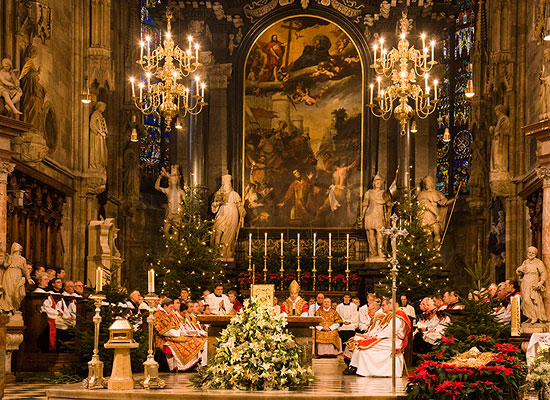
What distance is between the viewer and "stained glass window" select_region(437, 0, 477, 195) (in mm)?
28031

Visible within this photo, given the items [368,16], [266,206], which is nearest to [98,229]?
[266,206]

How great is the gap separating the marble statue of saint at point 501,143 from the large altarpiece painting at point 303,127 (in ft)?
19.4

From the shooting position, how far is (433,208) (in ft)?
79.8

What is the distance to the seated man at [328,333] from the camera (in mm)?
18094

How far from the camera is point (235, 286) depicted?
24.0m

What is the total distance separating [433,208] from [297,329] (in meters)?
10.8

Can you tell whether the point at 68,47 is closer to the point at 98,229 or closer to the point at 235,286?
the point at 98,229

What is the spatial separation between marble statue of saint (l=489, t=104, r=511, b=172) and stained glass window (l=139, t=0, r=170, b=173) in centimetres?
1126

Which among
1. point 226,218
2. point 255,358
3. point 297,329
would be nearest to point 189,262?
point 226,218

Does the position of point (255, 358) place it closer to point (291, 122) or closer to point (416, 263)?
point (416, 263)

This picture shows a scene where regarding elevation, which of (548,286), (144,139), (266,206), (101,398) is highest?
(144,139)

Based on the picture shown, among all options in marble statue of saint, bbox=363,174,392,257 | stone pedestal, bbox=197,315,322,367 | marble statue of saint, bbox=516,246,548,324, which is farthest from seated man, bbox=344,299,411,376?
marble statue of saint, bbox=363,174,392,257

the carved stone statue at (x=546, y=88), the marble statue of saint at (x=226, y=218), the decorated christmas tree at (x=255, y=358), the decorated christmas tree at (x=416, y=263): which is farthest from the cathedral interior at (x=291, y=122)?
the decorated christmas tree at (x=255, y=358)

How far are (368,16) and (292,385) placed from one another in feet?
55.1
